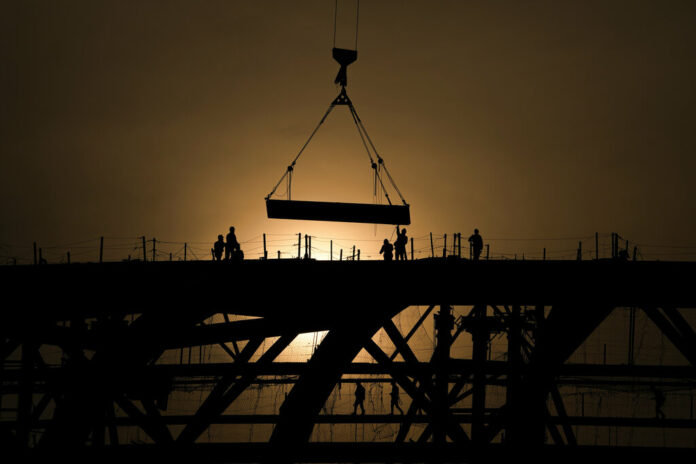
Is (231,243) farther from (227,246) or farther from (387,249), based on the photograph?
(387,249)

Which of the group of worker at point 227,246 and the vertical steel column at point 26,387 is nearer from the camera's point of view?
the vertical steel column at point 26,387

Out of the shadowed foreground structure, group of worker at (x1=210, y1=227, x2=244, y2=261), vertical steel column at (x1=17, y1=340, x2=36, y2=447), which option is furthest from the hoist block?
vertical steel column at (x1=17, y1=340, x2=36, y2=447)

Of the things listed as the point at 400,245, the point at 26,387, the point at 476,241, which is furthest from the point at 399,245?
the point at 26,387

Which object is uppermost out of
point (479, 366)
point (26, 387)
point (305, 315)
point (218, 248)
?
point (218, 248)

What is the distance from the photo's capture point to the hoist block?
1778 centimetres


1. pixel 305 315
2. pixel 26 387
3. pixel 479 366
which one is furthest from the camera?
pixel 479 366

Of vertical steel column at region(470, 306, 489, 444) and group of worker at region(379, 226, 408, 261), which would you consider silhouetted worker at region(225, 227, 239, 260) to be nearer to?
group of worker at region(379, 226, 408, 261)

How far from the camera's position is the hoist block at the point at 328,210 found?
17.8 m

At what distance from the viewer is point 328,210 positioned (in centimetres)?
1786

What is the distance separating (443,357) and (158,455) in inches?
344

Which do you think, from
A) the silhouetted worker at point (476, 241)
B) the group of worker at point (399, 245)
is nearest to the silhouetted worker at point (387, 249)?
the group of worker at point (399, 245)

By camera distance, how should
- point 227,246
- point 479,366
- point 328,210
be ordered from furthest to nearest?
point 227,246, point 328,210, point 479,366

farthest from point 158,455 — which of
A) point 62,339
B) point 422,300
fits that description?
point 422,300

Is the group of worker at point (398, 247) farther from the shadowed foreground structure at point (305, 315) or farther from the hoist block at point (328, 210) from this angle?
the shadowed foreground structure at point (305, 315)
